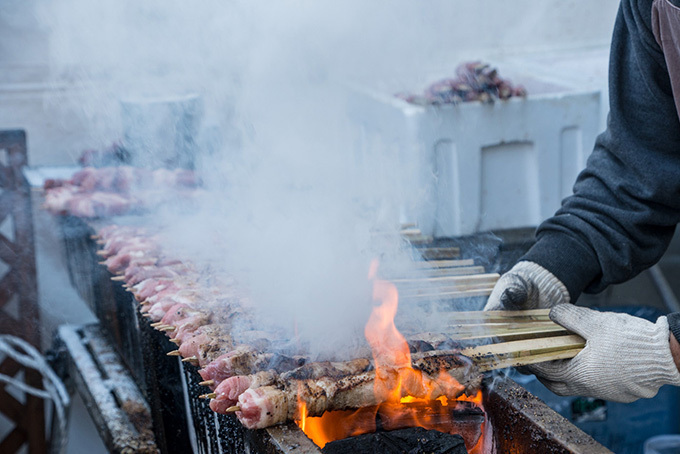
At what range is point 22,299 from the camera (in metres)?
5.14

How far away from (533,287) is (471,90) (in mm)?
2570

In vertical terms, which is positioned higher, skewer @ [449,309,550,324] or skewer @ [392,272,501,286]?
skewer @ [392,272,501,286]

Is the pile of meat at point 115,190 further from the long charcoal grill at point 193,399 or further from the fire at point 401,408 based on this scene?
the fire at point 401,408

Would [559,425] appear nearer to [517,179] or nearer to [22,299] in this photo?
[517,179]

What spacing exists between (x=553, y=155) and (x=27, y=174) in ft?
15.1

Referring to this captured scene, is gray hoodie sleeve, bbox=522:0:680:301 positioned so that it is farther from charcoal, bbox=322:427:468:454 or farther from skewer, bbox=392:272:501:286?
charcoal, bbox=322:427:468:454

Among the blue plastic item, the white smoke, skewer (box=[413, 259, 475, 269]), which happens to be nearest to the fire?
skewer (box=[413, 259, 475, 269])

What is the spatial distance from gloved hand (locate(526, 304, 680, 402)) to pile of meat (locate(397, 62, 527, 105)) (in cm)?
276

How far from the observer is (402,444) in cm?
168

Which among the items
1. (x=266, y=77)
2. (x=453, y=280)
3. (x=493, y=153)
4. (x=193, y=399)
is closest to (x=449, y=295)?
(x=453, y=280)

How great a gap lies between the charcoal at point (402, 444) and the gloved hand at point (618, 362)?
63 centimetres

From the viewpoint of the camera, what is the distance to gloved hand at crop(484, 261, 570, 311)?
2475 mm

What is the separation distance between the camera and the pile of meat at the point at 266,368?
174 centimetres

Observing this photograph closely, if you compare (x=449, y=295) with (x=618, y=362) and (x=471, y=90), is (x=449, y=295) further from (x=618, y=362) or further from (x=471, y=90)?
(x=471, y=90)
